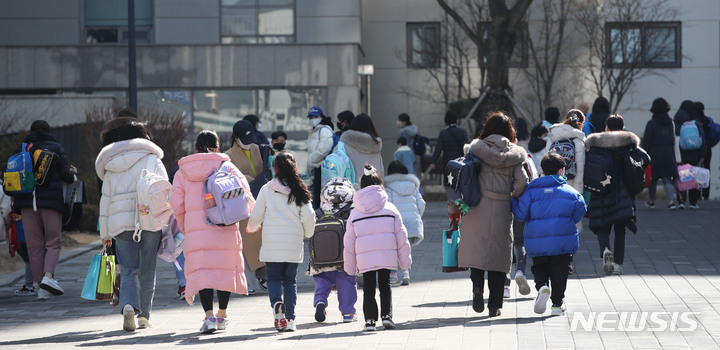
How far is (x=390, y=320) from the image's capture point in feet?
31.0

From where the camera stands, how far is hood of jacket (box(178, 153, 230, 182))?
9.66 m

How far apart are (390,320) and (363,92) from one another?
2560 centimetres

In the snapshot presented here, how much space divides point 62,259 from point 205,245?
6835 mm

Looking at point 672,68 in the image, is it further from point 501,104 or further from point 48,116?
point 48,116

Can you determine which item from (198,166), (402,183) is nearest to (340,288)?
(198,166)

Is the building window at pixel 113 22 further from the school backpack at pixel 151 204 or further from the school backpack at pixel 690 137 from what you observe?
the school backpack at pixel 151 204

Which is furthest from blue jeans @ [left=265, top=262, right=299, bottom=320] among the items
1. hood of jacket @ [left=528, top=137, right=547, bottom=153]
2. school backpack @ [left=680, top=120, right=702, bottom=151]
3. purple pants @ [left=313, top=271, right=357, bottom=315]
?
school backpack @ [left=680, top=120, right=702, bottom=151]

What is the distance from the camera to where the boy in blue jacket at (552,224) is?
986 centimetres

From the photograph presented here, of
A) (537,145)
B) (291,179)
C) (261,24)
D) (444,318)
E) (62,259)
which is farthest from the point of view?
(261,24)

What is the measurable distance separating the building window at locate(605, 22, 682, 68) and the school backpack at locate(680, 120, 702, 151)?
13192mm

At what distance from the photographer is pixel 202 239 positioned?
9.63m

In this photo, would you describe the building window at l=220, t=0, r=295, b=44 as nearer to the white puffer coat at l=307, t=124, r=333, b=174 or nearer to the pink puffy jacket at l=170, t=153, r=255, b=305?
the white puffer coat at l=307, t=124, r=333, b=174

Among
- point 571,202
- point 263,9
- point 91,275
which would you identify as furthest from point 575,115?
point 263,9

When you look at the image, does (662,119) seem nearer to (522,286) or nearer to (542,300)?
(522,286)
